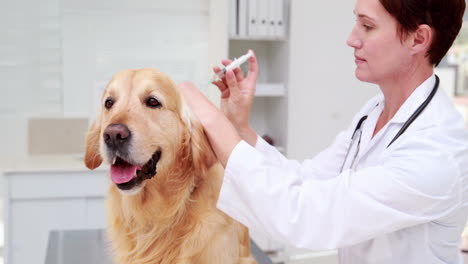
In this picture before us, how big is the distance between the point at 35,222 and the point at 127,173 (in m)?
1.89

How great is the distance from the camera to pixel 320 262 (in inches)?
136

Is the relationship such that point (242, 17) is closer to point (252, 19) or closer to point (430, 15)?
point (252, 19)

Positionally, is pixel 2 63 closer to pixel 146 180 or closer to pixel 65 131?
pixel 65 131

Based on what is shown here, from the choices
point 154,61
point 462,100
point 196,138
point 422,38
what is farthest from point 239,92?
point 462,100

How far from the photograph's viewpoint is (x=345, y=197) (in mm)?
977

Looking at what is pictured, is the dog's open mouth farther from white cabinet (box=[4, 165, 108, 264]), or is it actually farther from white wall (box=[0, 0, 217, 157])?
white wall (box=[0, 0, 217, 157])

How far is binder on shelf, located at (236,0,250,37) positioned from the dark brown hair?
6.91ft

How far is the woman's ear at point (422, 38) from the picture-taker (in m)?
1.07

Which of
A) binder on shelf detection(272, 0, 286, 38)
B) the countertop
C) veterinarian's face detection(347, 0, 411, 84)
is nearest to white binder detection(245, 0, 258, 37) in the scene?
binder on shelf detection(272, 0, 286, 38)

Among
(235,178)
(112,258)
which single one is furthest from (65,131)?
(235,178)

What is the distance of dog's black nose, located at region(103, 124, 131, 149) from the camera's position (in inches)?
38.0

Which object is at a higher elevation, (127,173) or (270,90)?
(127,173)

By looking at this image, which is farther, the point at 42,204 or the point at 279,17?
the point at 279,17

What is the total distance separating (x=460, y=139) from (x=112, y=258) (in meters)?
0.82
